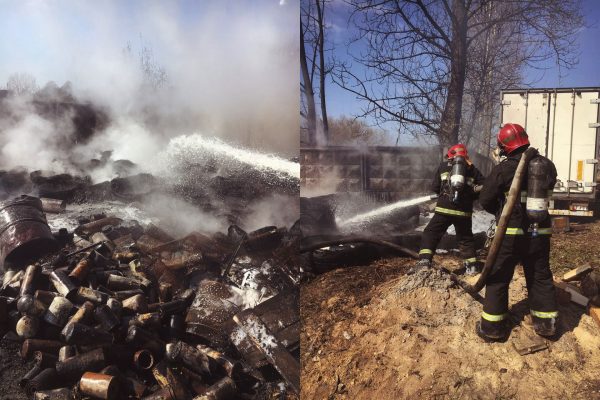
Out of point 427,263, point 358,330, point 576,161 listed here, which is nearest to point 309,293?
point 358,330

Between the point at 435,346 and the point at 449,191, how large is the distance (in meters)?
1.49

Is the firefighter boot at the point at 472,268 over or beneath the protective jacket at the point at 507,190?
beneath

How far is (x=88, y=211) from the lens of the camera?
5168mm

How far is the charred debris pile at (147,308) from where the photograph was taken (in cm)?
361

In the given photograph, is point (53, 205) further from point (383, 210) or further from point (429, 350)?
→ point (429, 350)

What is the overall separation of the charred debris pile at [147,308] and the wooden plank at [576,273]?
2567 millimetres

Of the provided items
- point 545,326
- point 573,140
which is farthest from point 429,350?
point 573,140

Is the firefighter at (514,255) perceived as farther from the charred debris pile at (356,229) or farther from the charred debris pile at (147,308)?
the charred debris pile at (147,308)

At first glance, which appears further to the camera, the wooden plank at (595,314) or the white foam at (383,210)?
the white foam at (383,210)

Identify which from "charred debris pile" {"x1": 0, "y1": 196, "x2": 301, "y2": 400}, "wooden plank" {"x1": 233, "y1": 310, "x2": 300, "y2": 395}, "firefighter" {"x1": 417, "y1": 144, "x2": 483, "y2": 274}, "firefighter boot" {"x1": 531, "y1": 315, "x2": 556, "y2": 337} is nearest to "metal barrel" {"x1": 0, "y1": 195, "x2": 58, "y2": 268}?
"charred debris pile" {"x1": 0, "y1": 196, "x2": 301, "y2": 400}

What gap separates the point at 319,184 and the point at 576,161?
2.79 m

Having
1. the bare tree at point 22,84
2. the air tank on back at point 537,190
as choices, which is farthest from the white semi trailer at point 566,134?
the bare tree at point 22,84

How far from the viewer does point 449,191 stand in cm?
395

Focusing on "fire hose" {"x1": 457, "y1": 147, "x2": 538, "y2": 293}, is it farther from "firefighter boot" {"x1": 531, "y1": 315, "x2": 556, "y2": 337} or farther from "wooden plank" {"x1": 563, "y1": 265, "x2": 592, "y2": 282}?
"wooden plank" {"x1": 563, "y1": 265, "x2": 592, "y2": 282}
